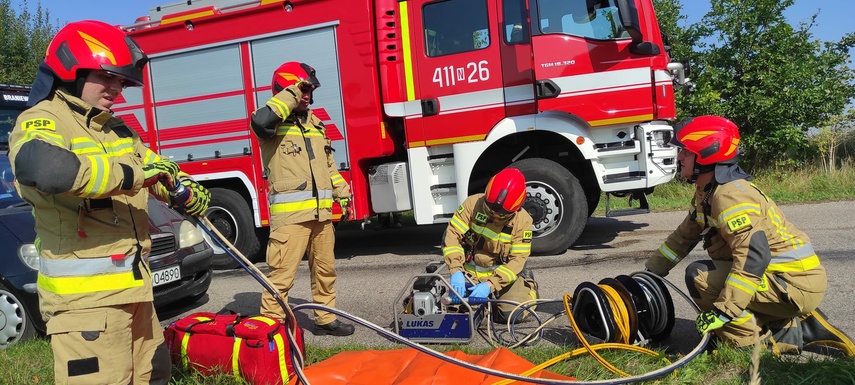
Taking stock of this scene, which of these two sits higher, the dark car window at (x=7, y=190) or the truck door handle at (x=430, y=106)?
the truck door handle at (x=430, y=106)

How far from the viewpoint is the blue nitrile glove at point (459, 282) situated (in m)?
4.07

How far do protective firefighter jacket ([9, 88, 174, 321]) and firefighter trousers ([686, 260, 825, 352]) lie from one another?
2945 mm

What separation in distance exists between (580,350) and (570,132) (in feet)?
11.6

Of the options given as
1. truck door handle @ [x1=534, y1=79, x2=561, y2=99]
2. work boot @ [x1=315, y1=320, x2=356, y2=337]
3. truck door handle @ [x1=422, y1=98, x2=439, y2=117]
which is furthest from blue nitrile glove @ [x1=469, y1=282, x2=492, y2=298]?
truck door handle @ [x1=422, y1=98, x2=439, y2=117]

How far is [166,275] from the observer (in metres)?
4.75

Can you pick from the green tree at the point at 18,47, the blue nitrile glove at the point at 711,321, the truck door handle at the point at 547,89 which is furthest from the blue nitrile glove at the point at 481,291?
the green tree at the point at 18,47

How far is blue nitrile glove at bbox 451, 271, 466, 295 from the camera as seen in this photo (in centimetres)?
407

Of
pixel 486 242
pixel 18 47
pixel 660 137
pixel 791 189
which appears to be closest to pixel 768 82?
pixel 791 189

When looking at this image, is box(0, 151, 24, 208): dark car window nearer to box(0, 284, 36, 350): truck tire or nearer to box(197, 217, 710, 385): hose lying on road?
box(0, 284, 36, 350): truck tire

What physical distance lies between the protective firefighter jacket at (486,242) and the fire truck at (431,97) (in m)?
2.11

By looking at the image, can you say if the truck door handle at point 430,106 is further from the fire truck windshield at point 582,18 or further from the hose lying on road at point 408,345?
the hose lying on road at point 408,345

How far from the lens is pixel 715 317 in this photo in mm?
3047

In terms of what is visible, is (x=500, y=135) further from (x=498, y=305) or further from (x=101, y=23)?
(x=101, y=23)

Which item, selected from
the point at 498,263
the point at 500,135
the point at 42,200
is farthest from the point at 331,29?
the point at 42,200
